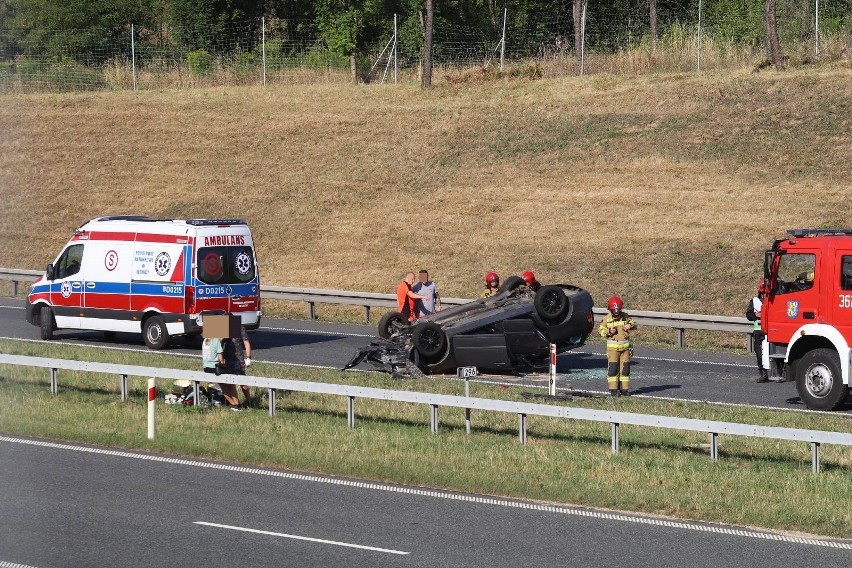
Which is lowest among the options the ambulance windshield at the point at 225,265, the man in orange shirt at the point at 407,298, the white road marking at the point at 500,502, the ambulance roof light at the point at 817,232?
the white road marking at the point at 500,502

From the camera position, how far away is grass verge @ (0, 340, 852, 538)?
13.0 metres

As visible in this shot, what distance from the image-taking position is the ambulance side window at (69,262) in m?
25.9

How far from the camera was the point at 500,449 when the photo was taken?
601 inches

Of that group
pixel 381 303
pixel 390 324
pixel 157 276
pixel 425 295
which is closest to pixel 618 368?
pixel 390 324

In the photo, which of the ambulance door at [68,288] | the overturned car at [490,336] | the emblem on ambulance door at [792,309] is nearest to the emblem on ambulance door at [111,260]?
the ambulance door at [68,288]

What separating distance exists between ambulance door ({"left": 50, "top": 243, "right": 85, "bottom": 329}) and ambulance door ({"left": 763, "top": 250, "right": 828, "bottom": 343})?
45.0ft

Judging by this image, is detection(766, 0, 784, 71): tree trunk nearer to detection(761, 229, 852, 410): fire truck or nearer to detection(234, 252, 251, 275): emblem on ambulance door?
detection(234, 252, 251, 275): emblem on ambulance door

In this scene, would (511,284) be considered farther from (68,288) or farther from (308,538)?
(308,538)

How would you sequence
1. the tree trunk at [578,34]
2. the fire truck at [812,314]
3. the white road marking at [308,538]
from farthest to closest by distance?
the tree trunk at [578,34], the fire truck at [812,314], the white road marking at [308,538]

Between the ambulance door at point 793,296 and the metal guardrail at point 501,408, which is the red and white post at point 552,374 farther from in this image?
the ambulance door at point 793,296

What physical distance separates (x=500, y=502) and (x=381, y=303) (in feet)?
58.9

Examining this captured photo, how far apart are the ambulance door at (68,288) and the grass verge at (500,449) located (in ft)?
19.6

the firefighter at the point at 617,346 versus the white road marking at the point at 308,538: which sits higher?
the firefighter at the point at 617,346

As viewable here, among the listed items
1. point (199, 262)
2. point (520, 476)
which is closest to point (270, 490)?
point (520, 476)
